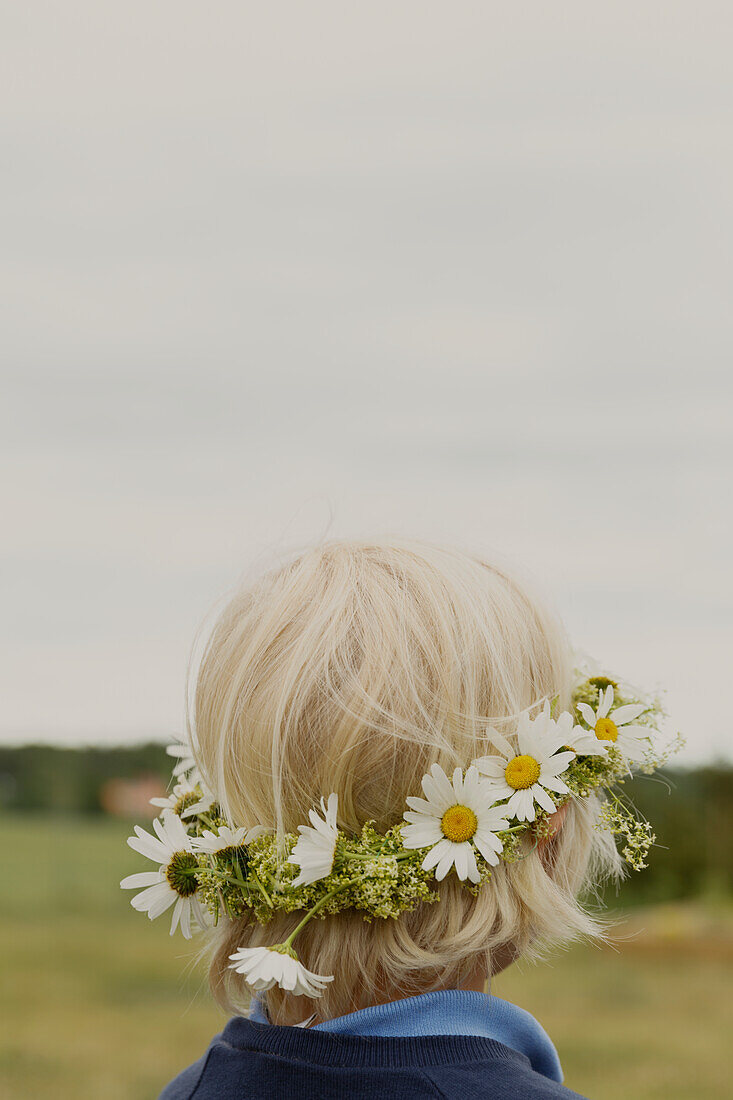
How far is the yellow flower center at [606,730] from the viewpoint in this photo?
64.2 inches

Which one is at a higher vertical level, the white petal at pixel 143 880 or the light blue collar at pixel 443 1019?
the white petal at pixel 143 880

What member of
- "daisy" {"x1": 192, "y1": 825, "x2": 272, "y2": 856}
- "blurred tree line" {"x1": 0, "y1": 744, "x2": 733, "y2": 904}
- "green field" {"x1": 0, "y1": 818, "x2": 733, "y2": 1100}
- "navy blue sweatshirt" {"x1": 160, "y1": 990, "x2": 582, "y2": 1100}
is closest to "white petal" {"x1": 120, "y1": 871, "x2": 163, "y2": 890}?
"daisy" {"x1": 192, "y1": 825, "x2": 272, "y2": 856}

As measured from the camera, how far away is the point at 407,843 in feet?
4.66

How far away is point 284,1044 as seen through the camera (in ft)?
4.59

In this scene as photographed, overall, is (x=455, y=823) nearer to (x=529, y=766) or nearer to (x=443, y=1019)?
(x=529, y=766)

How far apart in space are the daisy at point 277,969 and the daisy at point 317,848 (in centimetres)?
9

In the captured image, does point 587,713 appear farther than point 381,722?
Yes

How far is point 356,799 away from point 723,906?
5.98 meters

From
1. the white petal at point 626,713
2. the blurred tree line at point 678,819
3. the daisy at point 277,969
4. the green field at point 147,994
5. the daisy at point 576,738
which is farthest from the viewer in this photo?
the blurred tree line at point 678,819

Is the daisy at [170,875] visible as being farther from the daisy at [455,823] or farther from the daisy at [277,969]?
the daisy at [455,823]

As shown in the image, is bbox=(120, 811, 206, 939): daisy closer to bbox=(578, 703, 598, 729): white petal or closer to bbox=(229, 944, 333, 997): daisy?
bbox=(229, 944, 333, 997): daisy

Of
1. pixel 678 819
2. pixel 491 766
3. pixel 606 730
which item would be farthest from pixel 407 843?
pixel 678 819

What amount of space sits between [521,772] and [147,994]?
18.6 feet

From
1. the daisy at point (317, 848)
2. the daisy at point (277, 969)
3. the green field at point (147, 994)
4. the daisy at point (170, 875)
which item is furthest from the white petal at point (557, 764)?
the green field at point (147, 994)
